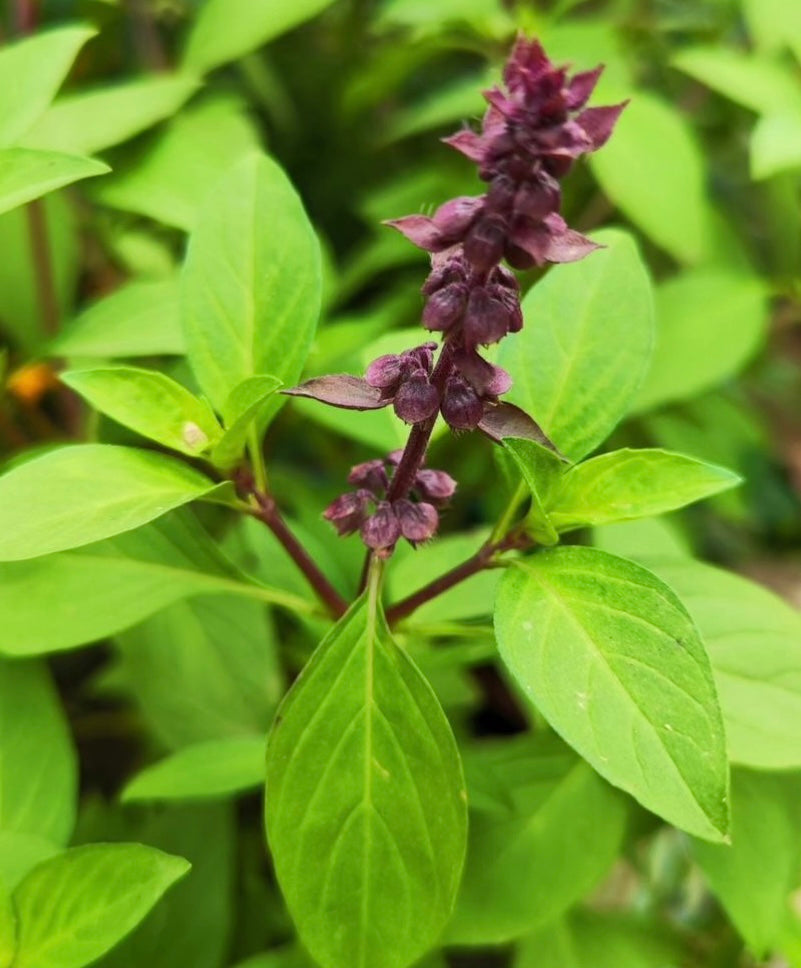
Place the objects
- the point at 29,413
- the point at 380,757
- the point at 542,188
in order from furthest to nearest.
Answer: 1. the point at 29,413
2. the point at 380,757
3. the point at 542,188

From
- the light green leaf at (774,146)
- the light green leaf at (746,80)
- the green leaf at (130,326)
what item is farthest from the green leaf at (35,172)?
the light green leaf at (746,80)

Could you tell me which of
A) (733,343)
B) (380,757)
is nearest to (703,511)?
(733,343)

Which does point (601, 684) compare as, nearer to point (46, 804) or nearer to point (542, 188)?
point (542, 188)

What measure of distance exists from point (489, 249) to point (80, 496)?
0.21 meters

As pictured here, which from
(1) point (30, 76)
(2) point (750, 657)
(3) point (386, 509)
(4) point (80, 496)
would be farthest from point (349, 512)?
(1) point (30, 76)

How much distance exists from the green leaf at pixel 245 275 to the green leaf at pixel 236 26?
0.32m

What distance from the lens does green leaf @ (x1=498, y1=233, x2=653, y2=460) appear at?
51cm

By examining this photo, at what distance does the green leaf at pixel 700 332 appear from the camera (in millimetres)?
844

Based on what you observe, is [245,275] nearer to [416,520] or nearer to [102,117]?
[416,520]

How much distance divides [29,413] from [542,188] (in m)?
0.72

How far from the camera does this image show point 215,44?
81 cm

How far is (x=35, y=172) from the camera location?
51 cm

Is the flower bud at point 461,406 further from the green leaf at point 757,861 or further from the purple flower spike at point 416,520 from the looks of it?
the green leaf at point 757,861

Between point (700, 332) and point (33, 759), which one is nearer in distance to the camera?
point (33, 759)
